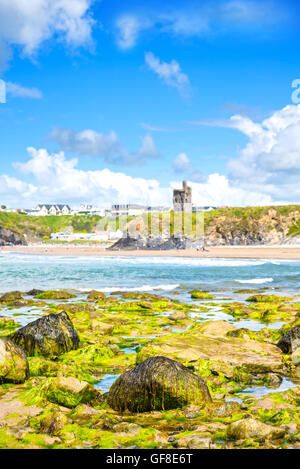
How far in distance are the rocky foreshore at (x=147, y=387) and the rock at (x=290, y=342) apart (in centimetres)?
3

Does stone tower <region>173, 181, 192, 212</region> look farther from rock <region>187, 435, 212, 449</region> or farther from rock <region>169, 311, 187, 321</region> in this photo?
rock <region>187, 435, 212, 449</region>

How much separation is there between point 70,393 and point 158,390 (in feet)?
5.93

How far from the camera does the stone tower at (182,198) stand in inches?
5111

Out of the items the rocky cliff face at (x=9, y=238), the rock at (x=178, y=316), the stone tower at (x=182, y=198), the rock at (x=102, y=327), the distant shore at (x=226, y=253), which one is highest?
the stone tower at (x=182, y=198)

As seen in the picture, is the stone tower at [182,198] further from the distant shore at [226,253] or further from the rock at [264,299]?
the rock at [264,299]

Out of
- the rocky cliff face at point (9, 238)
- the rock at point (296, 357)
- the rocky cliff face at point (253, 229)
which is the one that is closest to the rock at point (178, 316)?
the rock at point (296, 357)

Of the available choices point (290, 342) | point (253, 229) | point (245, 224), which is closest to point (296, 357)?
point (290, 342)

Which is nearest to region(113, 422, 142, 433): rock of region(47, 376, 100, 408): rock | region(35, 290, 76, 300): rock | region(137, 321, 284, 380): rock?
region(47, 376, 100, 408): rock

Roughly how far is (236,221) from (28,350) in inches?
4376

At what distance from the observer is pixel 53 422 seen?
6055mm

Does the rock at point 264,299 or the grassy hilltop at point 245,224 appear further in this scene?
the grassy hilltop at point 245,224
